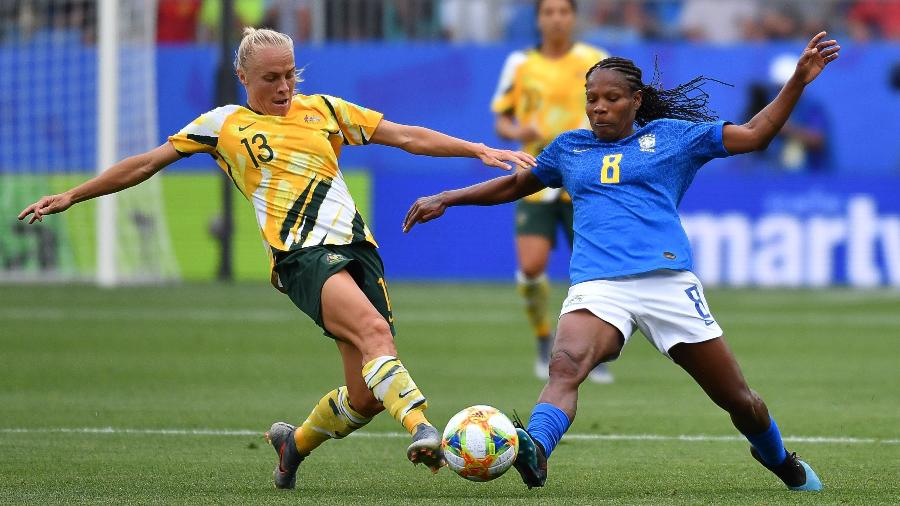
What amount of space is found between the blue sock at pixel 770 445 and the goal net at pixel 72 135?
14.8 metres

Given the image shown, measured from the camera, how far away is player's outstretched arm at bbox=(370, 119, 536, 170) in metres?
6.83

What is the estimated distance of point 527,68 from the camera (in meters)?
12.5

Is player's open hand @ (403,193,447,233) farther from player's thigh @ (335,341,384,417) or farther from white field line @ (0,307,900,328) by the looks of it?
white field line @ (0,307,900,328)

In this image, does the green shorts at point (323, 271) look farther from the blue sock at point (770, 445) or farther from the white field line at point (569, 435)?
the white field line at point (569, 435)

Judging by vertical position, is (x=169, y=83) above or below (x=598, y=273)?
below

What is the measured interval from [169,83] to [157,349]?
10791mm

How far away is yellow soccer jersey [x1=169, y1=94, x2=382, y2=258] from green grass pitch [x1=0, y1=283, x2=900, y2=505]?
111 cm

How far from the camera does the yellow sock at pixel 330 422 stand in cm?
697

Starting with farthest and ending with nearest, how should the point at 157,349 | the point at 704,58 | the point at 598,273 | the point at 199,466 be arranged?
the point at 704,58, the point at 157,349, the point at 199,466, the point at 598,273

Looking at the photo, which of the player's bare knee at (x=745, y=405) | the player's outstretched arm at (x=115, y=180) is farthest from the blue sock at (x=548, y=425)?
the player's outstretched arm at (x=115, y=180)

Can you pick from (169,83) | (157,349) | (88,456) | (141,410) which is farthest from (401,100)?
(88,456)

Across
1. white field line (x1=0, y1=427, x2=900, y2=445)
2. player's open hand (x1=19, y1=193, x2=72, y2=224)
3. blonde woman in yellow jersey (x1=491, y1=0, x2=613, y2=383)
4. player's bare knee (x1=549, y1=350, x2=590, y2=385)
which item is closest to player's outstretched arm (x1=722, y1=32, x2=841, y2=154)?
player's bare knee (x1=549, y1=350, x2=590, y2=385)

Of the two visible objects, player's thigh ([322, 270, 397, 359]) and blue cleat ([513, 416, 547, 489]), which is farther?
player's thigh ([322, 270, 397, 359])

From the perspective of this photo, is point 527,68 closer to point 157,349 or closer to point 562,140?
point 157,349
